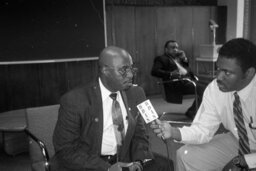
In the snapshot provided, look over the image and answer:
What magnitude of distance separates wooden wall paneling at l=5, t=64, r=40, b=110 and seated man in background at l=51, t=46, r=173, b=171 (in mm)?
3485

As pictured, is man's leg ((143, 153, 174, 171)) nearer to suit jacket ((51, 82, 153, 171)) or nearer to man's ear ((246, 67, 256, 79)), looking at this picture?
suit jacket ((51, 82, 153, 171))

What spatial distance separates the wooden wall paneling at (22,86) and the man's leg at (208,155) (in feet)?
13.0

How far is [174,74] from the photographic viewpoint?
455 cm

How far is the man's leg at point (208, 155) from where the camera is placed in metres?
1.85

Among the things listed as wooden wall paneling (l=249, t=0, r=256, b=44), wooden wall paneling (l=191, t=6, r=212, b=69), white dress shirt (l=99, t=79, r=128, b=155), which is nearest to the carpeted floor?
white dress shirt (l=99, t=79, r=128, b=155)

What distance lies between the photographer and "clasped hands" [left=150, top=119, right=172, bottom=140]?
5.70ft

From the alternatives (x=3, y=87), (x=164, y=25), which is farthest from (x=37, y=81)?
(x=164, y=25)

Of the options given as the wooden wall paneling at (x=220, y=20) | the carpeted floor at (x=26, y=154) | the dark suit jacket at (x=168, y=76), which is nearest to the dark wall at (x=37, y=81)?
the carpeted floor at (x=26, y=154)

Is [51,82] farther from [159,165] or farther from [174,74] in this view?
[159,165]

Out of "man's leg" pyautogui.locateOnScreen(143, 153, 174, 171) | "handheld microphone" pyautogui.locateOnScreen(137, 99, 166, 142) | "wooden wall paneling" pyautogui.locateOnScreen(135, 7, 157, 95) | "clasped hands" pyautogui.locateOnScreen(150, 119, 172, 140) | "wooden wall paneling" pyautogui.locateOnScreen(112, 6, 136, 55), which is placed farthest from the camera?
"wooden wall paneling" pyautogui.locateOnScreen(135, 7, 157, 95)

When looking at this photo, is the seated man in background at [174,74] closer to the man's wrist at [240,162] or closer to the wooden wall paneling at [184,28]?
the wooden wall paneling at [184,28]

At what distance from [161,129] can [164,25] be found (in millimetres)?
4937

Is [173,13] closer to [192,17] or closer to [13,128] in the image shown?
[192,17]

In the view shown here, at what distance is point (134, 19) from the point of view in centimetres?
617
